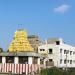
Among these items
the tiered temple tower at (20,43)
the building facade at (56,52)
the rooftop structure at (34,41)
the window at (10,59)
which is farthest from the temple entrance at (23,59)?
the rooftop structure at (34,41)

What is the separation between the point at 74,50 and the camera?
316 ft

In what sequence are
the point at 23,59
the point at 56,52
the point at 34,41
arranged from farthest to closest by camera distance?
the point at 34,41 < the point at 56,52 < the point at 23,59

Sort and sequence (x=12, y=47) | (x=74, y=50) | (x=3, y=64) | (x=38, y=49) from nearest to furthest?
(x=3, y=64)
(x=12, y=47)
(x=38, y=49)
(x=74, y=50)

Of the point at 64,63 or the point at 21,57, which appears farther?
the point at 64,63

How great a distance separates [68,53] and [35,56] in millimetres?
17698

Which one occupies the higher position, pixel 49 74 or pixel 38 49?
pixel 38 49

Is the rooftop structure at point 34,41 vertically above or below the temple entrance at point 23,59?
above

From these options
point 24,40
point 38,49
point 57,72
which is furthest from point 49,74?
point 38,49

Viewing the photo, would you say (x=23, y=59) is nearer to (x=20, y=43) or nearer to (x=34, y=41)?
(x=20, y=43)

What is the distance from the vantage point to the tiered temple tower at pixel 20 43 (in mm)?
79875

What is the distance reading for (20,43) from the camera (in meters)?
81.9

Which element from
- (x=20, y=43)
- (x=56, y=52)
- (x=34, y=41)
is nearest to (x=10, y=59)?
(x=20, y=43)

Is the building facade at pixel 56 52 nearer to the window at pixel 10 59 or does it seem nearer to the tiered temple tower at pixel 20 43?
the tiered temple tower at pixel 20 43

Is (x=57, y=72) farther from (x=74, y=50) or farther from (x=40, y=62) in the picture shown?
(x=74, y=50)
